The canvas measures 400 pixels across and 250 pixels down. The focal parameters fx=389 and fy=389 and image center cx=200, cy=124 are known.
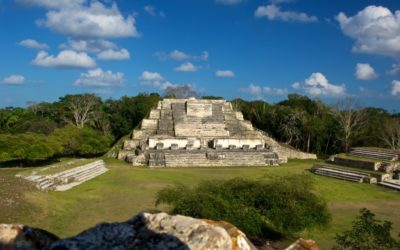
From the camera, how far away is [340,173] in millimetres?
23891

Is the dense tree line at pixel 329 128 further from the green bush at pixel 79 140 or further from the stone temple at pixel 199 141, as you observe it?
the green bush at pixel 79 140

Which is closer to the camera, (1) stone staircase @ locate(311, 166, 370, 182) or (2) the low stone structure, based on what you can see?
(2) the low stone structure

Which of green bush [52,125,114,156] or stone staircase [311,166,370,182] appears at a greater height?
green bush [52,125,114,156]

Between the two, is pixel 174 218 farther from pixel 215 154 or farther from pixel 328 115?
pixel 328 115

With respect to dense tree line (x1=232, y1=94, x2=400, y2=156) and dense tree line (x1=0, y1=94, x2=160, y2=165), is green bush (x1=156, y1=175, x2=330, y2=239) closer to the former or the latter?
dense tree line (x1=0, y1=94, x2=160, y2=165)

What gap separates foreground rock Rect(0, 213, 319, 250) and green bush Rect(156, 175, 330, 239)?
6.80 m

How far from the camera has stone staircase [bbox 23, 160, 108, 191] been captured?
58.7 feet

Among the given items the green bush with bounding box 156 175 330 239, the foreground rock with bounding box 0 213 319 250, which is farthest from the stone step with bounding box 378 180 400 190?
the foreground rock with bounding box 0 213 319 250

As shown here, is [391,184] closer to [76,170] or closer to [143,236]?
[76,170]

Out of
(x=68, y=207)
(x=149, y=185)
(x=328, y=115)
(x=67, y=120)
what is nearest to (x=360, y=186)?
(x=149, y=185)

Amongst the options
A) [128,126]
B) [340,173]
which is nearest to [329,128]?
[340,173]

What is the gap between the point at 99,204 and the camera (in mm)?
15656

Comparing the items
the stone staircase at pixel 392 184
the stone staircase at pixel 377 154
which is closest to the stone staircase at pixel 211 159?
the stone staircase at pixel 377 154

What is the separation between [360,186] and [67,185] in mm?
15401
